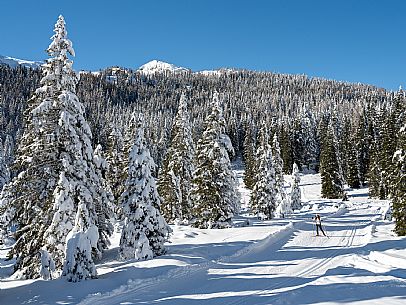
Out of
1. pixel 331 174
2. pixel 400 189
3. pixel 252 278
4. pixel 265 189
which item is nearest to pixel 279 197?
pixel 265 189

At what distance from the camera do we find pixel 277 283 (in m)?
13.5

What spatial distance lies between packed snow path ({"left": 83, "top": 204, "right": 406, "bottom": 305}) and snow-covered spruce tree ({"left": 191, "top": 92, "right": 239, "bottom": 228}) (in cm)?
1009

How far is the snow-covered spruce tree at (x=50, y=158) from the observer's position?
18.0 m

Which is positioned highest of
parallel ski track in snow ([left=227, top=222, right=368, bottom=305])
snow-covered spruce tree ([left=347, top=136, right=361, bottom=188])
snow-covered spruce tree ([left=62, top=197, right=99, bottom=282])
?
snow-covered spruce tree ([left=347, top=136, right=361, bottom=188])

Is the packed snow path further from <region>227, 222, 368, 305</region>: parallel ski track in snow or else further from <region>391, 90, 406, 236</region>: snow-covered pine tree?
<region>391, 90, 406, 236</region>: snow-covered pine tree

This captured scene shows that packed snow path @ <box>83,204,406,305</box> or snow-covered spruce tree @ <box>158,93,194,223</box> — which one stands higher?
snow-covered spruce tree @ <box>158,93,194,223</box>

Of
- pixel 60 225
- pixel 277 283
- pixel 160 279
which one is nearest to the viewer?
pixel 277 283

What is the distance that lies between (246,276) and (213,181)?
17419mm

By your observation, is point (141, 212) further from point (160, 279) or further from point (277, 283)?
point (277, 283)

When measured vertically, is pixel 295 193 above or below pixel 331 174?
below

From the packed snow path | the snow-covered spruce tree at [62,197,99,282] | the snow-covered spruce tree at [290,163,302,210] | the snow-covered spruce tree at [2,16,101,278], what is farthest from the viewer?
the snow-covered spruce tree at [290,163,302,210]

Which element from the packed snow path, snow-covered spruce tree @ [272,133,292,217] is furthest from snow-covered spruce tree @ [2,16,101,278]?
snow-covered spruce tree @ [272,133,292,217]

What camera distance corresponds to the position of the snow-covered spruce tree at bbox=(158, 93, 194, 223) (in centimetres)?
3845

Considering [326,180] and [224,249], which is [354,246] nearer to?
[224,249]
